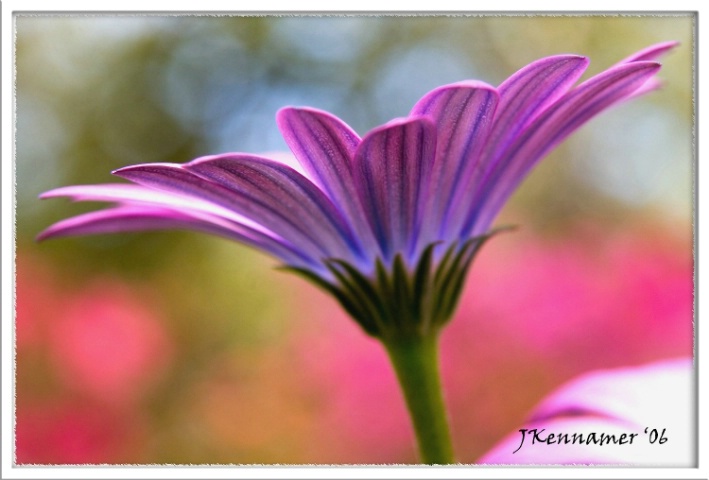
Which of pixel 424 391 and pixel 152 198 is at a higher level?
pixel 152 198

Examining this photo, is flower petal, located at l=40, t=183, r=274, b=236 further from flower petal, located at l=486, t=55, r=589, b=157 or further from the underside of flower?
flower petal, located at l=486, t=55, r=589, b=157

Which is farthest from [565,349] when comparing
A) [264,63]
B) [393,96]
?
[264,63]

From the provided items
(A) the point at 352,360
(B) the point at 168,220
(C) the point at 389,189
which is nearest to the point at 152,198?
(B) the point at 168,220

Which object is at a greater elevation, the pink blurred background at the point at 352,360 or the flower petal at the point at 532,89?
the flower petal at the point at 532,89

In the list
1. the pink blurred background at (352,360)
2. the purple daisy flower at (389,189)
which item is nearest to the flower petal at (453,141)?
the purple daisy flower at (389,189)

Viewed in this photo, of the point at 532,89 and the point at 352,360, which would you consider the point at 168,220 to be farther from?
the point at 352,360

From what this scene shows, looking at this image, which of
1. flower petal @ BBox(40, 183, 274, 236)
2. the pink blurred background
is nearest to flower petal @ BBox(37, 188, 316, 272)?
flower petal @ BBox(40, 183, 274, 236)

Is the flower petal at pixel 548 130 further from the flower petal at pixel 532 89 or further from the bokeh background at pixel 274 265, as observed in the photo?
the bokeh background at pixel 274 265
